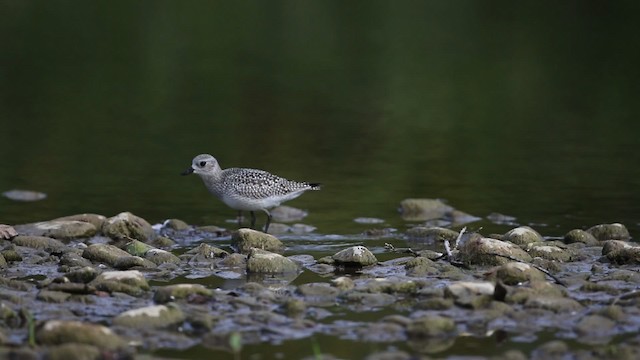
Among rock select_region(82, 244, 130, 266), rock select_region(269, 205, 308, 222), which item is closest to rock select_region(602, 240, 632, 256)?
rock select_region(82, 244, 130, 266)

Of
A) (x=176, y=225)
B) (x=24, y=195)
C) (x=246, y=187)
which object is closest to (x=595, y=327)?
(x=176, y=225)

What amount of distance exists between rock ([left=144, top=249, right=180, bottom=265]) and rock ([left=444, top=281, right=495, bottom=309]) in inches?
114

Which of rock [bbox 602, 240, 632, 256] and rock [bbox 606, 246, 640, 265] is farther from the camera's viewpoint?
rock [bbox 602, 240, 632, 256]

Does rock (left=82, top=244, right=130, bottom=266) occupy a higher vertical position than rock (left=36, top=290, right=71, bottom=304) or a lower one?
higher

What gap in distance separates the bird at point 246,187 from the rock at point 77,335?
239 inches

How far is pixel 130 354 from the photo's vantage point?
309 inches

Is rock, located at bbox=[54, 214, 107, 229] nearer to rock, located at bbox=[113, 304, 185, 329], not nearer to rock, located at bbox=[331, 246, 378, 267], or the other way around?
rock, located at bbox=[331, 246, 378, 267]

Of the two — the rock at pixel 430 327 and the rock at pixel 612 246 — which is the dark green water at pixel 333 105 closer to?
the rock at pixel 612 246

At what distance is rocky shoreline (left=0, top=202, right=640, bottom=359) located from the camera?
8.19 metres

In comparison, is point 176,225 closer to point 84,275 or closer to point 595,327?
point 84,275

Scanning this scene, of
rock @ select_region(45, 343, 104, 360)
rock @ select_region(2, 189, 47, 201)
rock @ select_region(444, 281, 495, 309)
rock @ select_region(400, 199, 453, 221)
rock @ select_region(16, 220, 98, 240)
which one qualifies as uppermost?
rock @ select_region(2, 189, 47, 201)

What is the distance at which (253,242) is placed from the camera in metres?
12.3

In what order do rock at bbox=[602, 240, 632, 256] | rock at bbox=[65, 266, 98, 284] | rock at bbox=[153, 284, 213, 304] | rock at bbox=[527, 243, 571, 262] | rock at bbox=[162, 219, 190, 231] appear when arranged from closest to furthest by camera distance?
1. rock at bbox=[153, 284, 213, 304]
2. rock at bbox=[65, 266, 98, 284]
3. rock at bbox=[602, 240, 632, 256]
4. rock at bbox=[527, 243, 571, 262]
5. rock at bbox=[162, 219, 190, 231]

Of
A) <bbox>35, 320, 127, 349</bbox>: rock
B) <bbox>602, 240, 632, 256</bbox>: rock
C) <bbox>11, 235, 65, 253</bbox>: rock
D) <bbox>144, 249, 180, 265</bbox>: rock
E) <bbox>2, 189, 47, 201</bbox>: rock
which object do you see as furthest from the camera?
Result: <bbox>2, 189, 47, 201</bbox>: rock
